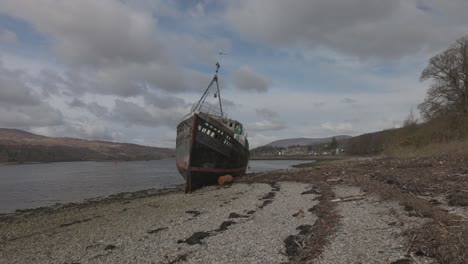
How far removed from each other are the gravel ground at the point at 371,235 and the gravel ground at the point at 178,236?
41.2 inches

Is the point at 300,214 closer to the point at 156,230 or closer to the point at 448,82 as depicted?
the point at 156,230

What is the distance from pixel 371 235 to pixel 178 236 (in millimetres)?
4955

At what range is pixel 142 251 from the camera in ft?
28.6

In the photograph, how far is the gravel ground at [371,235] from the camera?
262 inches

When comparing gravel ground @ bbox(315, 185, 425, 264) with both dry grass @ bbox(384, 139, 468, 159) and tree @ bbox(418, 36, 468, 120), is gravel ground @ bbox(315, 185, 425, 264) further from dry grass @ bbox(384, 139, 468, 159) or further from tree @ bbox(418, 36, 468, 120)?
tree @ bbox(418, 36, 468, 120)

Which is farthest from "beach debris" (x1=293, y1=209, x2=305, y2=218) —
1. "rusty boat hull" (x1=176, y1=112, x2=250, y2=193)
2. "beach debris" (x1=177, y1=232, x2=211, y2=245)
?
"rusty boat hull" (x1=176, y1=112, x2=250, y2=193)

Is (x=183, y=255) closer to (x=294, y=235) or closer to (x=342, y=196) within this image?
(x=294, y=235)

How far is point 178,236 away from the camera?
985cm

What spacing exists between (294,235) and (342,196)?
5.70 meters

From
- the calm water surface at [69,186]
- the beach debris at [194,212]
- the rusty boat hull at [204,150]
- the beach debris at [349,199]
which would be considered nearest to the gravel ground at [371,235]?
the beach debris at [349,199]

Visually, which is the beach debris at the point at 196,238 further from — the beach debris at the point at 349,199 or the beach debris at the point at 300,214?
the beach debris at the point at 349,199

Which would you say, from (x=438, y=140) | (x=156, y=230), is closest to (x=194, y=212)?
(x=156, y=230)

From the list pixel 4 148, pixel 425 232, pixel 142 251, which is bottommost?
pixel 142 251

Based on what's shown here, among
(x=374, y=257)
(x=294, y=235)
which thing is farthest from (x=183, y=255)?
(x=374, y=257)
